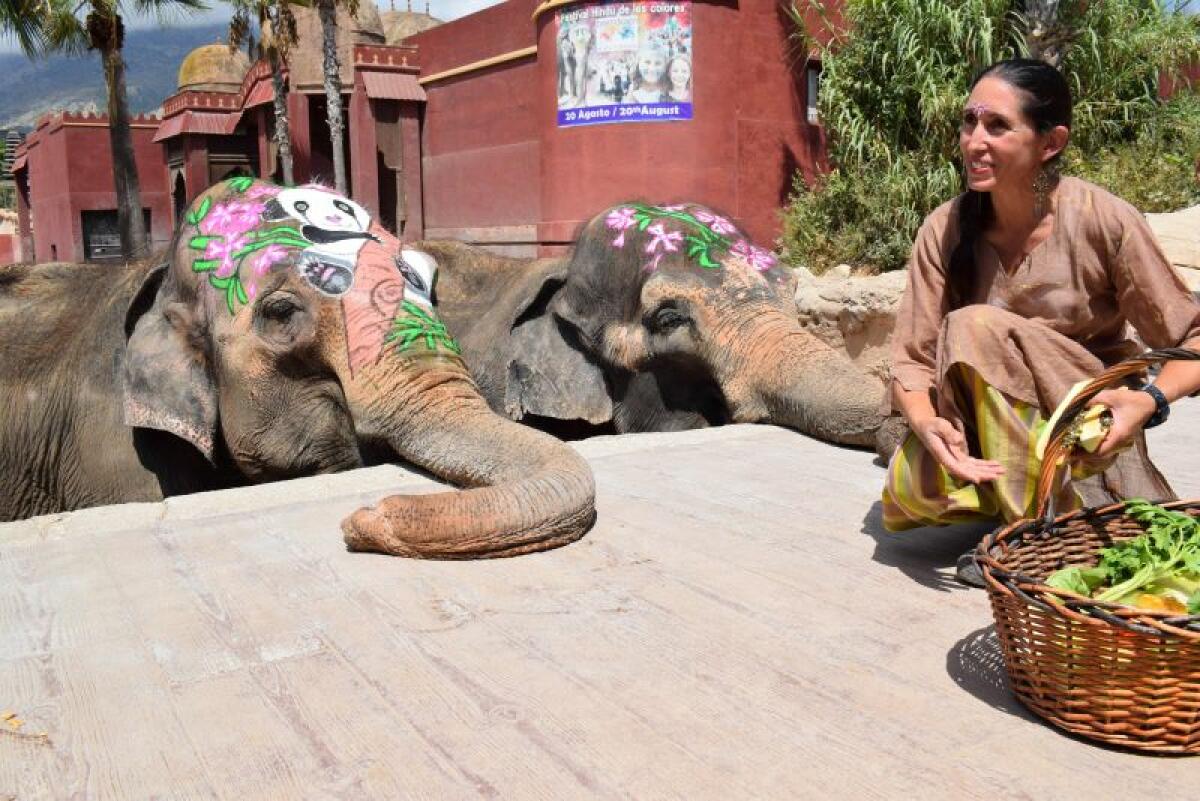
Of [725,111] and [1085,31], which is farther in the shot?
[725,111]

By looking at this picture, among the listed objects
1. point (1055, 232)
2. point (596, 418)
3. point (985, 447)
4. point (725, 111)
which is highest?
point (725, 111)

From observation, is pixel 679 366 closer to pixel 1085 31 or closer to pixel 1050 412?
pixel 1050 412

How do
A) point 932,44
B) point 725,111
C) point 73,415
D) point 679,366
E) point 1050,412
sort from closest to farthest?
point 1050,412 → point 73,415 → point 679,366 → point 932,44 → point 725,111

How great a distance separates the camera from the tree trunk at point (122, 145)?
19.0 meters

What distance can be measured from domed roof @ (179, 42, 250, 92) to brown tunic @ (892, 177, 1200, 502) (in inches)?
1144

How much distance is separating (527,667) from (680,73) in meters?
12.7

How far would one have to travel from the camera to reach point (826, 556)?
9.49 ft

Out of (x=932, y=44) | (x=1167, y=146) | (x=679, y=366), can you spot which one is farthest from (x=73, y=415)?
(x=1167, y=146)

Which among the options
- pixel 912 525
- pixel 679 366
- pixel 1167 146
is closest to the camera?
pixel 912 525

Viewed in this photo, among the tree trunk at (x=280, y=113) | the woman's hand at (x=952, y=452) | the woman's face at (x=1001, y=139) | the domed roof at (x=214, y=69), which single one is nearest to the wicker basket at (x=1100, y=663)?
the woman's hand at (x=952, y=452)

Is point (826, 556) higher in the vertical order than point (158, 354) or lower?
lower

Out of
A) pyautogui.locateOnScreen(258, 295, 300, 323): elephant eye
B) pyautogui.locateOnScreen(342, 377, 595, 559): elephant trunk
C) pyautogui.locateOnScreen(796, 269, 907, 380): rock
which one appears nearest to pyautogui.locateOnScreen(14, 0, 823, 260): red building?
pyautogui.locateOnScreen(796, 269, 907, 380): rock

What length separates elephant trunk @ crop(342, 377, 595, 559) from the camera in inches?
112

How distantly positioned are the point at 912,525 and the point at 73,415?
3.30m
